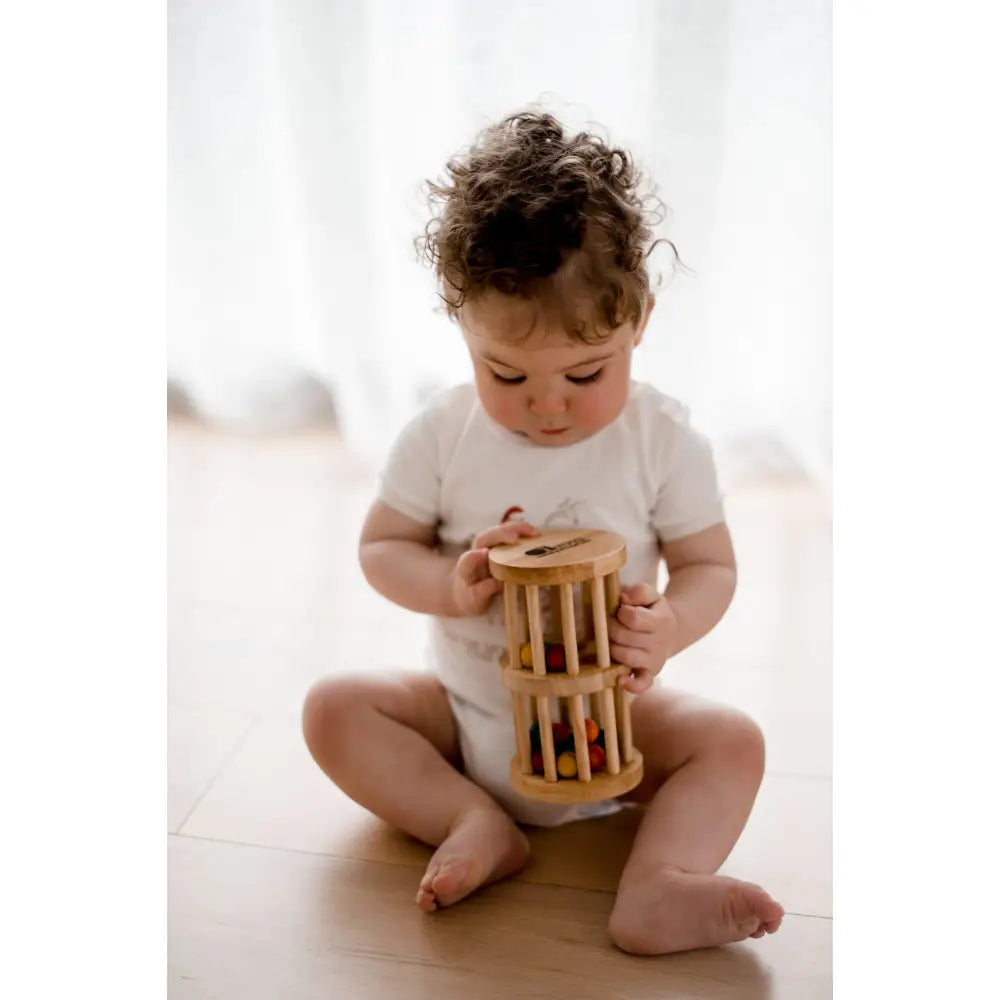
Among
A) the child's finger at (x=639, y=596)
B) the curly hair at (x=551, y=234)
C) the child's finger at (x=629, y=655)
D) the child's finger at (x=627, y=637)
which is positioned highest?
the curly hair at (x=551, y=234)

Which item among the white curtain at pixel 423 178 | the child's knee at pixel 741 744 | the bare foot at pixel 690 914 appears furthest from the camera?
the white curtain at pixel 423 178

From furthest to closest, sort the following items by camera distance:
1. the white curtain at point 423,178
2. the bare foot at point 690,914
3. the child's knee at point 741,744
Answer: the white curtain at point 423,178 < the child's knee at point 741,744 < the bare foot at point 690,914

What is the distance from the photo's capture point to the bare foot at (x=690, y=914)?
99 centimetres

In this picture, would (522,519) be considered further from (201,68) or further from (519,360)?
(201,68)

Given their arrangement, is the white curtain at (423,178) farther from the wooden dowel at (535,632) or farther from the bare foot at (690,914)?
the bare foot at (690,914)

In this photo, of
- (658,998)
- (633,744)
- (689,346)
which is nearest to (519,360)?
(633,744)

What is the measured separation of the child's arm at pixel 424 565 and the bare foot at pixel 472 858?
18cm

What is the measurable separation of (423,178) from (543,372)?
0.94 metres

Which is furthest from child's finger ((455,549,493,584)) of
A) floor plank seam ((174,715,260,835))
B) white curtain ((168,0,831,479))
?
white curtain ((168,0,831,479))

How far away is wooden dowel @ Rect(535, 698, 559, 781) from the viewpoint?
3.37 ft

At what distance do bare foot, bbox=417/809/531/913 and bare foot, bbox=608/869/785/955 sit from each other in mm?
108

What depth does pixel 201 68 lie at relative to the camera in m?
1.94

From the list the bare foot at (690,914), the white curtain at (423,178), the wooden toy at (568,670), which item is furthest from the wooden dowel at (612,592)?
the white curtain at (423,178)

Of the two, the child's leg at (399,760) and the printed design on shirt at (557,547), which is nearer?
the printed design on shirt at (557,547)
